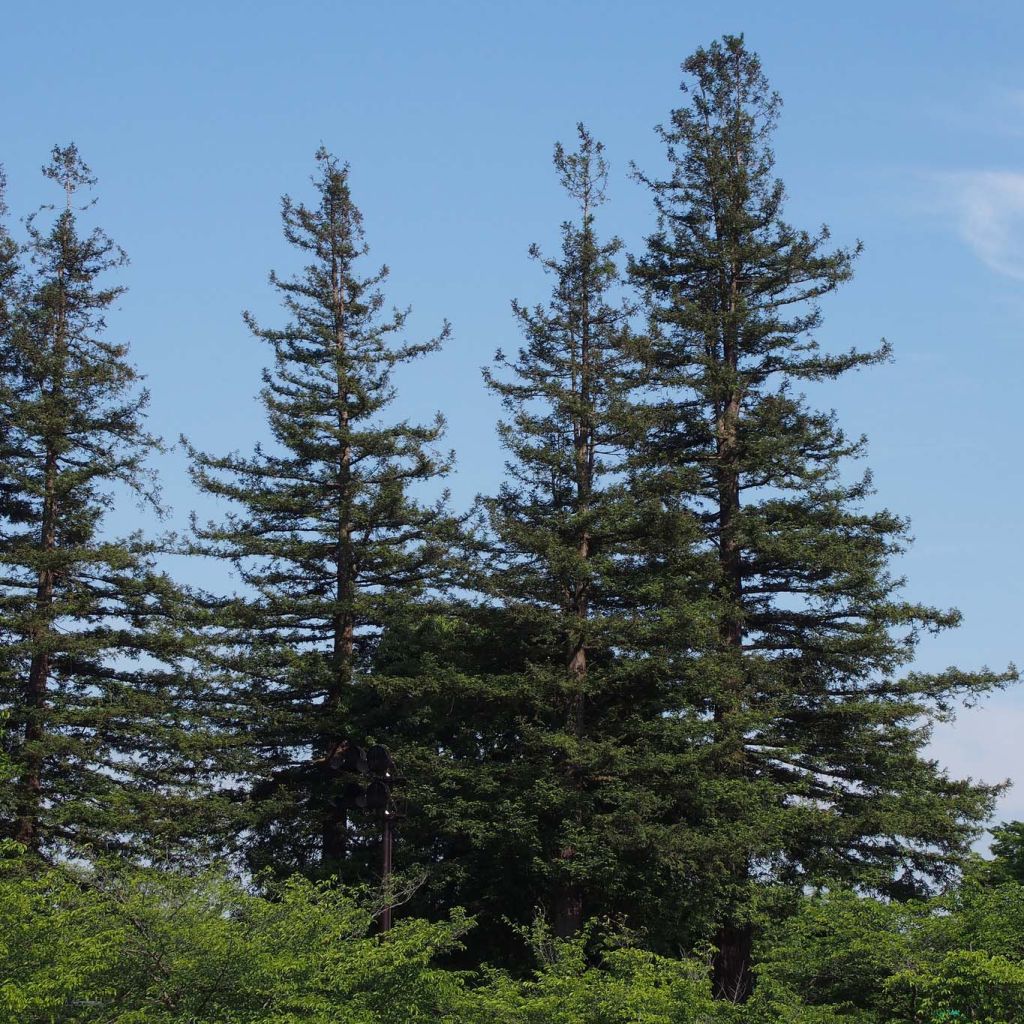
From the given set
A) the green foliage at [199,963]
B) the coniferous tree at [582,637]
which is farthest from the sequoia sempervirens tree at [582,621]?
the green foliage at [199,963]

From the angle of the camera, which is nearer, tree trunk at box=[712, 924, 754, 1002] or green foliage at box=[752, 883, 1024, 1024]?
green foliage at box=[752, 883, 1024, 1024]

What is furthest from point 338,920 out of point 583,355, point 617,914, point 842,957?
point 583,355

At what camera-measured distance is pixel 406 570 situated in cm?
3409

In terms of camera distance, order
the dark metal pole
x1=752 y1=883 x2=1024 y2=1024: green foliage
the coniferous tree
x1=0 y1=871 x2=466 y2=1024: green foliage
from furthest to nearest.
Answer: the coniferous tree < the dark metal pole < x1=752 y1=883 x2=1024 y2=1024: green foliage < x1=0 y1=871 x2=466 y2=1024: green foliage

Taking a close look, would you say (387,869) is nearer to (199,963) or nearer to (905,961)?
(199,963)

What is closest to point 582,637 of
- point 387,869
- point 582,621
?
point 582,621

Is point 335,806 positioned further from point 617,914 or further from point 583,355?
point 583,355

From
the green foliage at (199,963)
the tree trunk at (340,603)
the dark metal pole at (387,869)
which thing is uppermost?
the tree trunk at (340,603)

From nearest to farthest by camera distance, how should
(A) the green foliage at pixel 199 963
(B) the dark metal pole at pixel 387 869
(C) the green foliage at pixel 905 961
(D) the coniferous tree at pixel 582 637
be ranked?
(A) the green foliage at pixel 199 963
(C) the green foliage at pixel 905 961
(B) the dark metal pole at pixel 387 869
(D) the coniferous tree at pixel 582 637

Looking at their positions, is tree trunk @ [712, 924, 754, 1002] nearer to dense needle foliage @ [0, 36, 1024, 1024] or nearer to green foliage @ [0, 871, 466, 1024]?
dense needle foliage @ [0, 36, 1024, 1024]

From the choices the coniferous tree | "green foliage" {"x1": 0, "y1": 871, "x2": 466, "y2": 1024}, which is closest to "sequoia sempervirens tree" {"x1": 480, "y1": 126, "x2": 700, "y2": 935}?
the coniferous tree

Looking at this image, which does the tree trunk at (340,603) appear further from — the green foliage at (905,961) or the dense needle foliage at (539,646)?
the green foliage at (905,961)

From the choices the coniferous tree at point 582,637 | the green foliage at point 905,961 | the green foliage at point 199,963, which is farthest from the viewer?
the coniferous tree at point 582,637

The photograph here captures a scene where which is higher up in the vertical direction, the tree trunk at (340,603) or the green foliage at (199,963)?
the tree trunk at (340,603)
